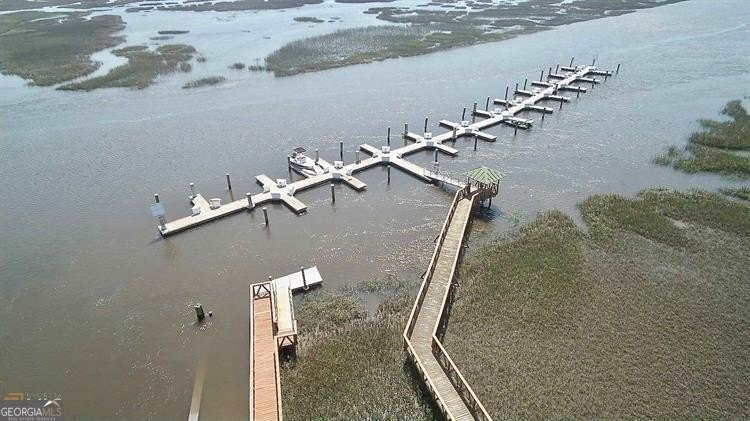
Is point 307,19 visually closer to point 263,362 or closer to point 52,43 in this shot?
point 52,43

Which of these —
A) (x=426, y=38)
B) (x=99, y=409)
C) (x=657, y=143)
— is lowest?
(x=99, y=409)

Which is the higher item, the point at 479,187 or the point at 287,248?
the point at 479,187

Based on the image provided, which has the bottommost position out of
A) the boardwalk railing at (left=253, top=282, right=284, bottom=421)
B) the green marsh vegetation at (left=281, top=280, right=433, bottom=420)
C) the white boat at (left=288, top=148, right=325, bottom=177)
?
the green marsh vegetation at (left=281, top=280, right=433, bottom=420)

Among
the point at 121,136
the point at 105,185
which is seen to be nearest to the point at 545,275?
the point at 105,185

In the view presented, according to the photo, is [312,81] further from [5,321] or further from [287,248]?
[5,321]

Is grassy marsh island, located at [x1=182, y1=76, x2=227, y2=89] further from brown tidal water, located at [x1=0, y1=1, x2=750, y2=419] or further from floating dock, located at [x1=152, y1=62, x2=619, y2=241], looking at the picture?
floating dock, located at [x1=152, y1=62, x2=619, y2=241]

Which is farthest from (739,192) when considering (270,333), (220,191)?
(220,191)

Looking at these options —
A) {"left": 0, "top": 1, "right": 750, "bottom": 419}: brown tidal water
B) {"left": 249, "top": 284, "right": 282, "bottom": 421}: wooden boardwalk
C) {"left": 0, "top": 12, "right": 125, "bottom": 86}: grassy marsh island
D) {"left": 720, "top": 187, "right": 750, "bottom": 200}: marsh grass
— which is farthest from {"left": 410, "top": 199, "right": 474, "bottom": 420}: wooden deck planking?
{"left": 0, "top": 12, "right": 125, "bottom": 86}: grassy marsh island
